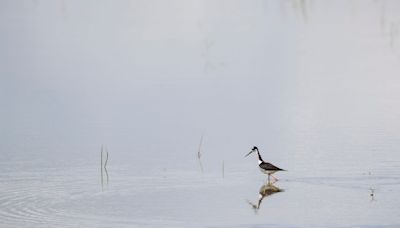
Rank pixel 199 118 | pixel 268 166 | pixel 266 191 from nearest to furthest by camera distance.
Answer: pixel 266 191 → pixel 268 166 → pixel 199 118

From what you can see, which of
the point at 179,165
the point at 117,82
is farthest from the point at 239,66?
the point at 179,165

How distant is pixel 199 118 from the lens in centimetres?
1515

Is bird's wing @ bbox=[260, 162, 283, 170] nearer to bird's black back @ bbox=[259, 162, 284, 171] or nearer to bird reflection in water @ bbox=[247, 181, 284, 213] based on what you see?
bird's black back @ bbox=[259, 162, 284, 171]

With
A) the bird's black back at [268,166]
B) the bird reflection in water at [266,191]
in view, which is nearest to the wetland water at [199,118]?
the bird reflection in water at [266,191]

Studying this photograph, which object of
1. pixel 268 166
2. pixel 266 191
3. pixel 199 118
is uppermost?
pixel 199 118

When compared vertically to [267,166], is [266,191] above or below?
below

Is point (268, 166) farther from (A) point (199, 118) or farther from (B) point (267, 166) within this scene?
(A) point (199, 118)

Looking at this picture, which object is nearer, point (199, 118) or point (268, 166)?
point (268, 166)

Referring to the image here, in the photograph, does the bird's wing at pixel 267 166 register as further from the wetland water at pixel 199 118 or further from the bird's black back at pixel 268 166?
the wetland water at pixel 199 118

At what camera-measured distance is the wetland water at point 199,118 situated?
434 inches

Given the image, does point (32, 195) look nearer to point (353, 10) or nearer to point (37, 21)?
point (37, 21)

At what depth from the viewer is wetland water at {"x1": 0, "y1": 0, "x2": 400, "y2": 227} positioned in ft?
36.2

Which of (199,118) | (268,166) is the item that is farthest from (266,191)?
(199,118)

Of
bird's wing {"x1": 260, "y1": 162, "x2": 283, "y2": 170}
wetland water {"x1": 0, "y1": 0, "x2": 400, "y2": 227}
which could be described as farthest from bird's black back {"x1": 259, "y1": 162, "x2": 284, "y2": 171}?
wetland water {"x1": 0, "y1": 0, "x2": 400, "y2": 227}
